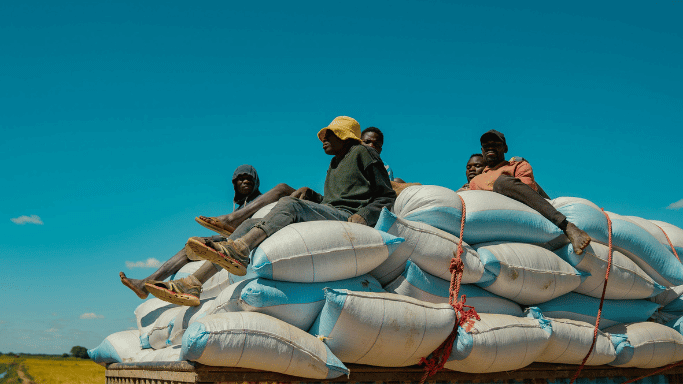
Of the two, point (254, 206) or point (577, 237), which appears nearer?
point (577, 237)

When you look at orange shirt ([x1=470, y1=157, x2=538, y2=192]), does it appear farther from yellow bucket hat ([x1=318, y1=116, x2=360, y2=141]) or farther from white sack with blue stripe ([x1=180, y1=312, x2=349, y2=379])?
white sack with blue stripe ([x1=180, y1=312, x2=349, y2=379])

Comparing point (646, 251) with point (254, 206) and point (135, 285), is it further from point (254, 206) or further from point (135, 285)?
point (135, 285)

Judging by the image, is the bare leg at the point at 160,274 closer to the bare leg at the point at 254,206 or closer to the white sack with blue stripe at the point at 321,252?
the bare leg at the point at 254,206

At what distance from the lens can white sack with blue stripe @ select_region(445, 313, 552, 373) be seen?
2996mm

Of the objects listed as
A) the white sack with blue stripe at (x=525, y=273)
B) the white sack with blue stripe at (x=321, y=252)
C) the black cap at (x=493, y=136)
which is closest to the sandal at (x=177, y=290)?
the white sack with blue stripe at (x=321, y=252)

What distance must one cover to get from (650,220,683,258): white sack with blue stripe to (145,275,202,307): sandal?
12.1 ft

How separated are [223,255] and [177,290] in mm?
725

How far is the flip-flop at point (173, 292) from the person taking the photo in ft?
10.1

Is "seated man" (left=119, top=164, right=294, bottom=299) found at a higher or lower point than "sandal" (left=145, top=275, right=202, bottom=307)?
higher

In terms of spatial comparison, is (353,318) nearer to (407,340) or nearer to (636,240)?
(407,340)

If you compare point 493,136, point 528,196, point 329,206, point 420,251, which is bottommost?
point 420,251

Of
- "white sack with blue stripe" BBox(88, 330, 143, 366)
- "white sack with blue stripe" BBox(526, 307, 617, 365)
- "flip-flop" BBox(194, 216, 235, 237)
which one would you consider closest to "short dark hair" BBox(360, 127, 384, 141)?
"flip-flop" BBox(194, 216, 235, 237)

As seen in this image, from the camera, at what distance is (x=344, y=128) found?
11.8ft

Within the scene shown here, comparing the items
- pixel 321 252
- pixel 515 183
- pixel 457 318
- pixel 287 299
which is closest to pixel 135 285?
pixel 287 299
